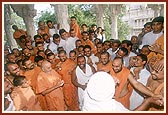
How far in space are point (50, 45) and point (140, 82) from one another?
994mm

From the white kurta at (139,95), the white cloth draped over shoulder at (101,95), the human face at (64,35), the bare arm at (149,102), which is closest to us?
the white cloth draped over shoulder at (101,95)

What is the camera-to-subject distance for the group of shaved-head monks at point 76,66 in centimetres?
398

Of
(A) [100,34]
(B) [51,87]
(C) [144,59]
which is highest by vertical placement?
(A) [100,34]

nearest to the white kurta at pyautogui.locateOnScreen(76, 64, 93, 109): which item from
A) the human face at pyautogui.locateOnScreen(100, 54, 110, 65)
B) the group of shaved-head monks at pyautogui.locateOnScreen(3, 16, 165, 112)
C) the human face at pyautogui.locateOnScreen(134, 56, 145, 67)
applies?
the group of shaved-head monks at pyautogui.locateOnScreen(3, 16, 165, 112)

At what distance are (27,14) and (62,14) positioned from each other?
35 cm

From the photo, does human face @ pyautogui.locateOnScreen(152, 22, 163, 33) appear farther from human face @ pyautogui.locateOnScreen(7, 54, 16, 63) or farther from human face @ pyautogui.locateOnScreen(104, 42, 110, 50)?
human face @ pyautogui.locateOnScreen(7, 54, 16, 63)

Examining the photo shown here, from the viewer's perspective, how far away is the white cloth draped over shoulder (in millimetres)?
3426

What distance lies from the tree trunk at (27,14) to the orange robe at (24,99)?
0.57 meters

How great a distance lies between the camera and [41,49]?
407 centimetres

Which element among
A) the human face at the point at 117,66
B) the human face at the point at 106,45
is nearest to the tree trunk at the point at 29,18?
the human face at the point at 106,45

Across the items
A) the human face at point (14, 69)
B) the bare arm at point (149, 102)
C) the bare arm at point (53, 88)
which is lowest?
the bare arm at point (149, 102)

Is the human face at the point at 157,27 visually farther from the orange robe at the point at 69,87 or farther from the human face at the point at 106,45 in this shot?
the orange robe at the point at 69,87

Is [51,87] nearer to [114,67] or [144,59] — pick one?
[114,67]

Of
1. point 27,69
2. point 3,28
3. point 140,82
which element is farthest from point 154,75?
point 3,28
